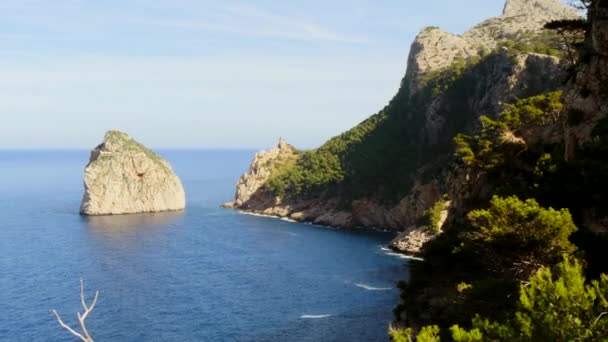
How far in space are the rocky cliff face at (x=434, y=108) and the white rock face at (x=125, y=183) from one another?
25.1 metres

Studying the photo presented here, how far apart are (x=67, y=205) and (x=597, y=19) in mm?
188492

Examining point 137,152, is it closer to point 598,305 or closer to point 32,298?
point 32,298

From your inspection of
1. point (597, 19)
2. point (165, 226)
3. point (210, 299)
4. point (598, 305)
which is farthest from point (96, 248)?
point (598, 305)

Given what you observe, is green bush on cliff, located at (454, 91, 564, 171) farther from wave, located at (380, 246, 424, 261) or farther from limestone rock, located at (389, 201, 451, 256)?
limestone rock, located at (389, 201, 451, 256)

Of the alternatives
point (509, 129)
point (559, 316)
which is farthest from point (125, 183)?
point (559, 316)

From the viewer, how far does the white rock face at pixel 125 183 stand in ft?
593

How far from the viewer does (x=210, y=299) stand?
83.7 metres

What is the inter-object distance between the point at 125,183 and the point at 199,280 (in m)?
101

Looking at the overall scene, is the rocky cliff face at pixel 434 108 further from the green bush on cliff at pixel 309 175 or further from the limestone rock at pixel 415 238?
the green bush on cliff at pixel 309 175

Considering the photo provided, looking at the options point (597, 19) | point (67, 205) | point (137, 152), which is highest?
point (597, 19)

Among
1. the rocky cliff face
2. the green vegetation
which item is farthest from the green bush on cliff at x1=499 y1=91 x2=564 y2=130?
the green vegetation

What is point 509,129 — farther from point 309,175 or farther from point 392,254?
point 309,175

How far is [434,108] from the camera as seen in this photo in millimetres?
153750

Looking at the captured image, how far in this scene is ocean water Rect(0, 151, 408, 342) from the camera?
7038 centimetres
